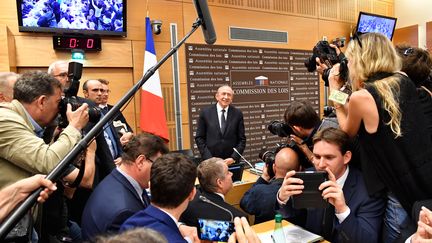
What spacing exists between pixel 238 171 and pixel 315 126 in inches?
37.1

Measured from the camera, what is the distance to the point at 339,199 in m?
1.45

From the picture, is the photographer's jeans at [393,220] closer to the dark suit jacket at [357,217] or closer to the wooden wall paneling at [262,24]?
the dark suit jacket at [357,217]

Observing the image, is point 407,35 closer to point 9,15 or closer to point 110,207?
point 9,15

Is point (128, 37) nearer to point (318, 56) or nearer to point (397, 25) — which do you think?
point (318, 56)

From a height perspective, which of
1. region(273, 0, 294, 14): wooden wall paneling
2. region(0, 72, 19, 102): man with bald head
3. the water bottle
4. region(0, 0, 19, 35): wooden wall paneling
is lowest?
the water bottle

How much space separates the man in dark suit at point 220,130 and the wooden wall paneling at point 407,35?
4859mm

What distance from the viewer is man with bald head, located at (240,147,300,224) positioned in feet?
6.47

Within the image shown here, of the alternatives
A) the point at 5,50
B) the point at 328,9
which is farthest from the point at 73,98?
the point at 328,9

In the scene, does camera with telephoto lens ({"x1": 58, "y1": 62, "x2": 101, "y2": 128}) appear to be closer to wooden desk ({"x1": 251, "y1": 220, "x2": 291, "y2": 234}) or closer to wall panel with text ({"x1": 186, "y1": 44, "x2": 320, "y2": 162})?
wooden desk ({"x1": 251, "y1": 220, "x2": 291, "y2": 234})

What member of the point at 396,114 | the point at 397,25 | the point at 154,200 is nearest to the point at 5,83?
the point at 154,200

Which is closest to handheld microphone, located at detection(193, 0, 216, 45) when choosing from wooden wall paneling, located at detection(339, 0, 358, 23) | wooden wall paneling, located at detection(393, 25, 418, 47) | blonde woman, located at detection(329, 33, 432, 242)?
blonde woman, located at detection(329, 33, 432, 242)

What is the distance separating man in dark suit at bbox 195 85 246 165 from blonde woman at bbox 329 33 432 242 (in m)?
2.63

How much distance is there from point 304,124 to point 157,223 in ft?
4.03

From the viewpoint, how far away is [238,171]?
2.92 metres
